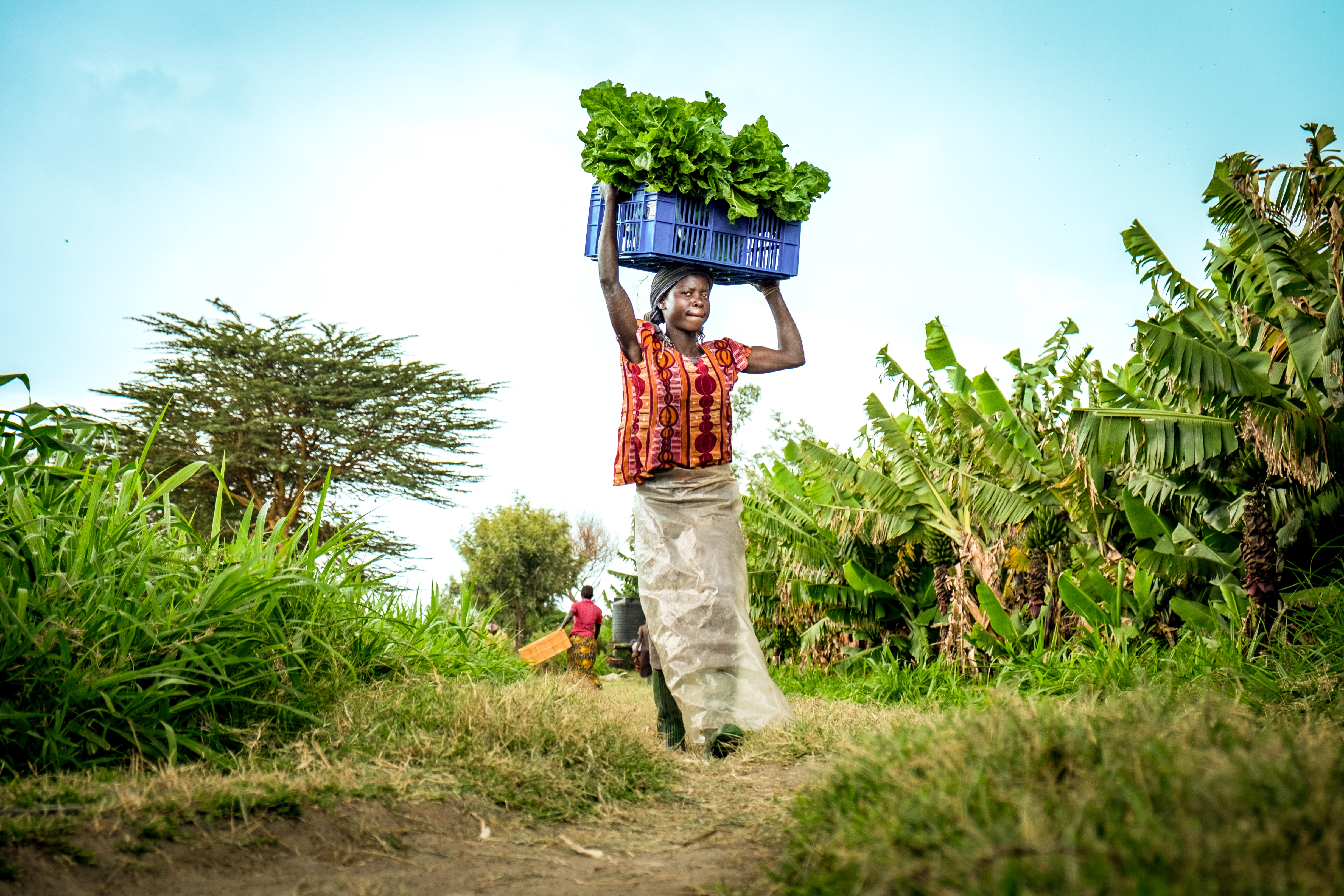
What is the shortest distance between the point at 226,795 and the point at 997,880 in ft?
7.15

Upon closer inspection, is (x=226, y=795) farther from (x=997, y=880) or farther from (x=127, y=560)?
(x=997, y=880)

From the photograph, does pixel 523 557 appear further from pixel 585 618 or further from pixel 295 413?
pixel 585 618

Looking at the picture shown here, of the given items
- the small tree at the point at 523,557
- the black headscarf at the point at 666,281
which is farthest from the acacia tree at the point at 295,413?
the black headscarf at the point at 666,281

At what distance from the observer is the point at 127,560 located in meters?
3.95

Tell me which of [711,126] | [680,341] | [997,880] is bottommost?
[997,880]

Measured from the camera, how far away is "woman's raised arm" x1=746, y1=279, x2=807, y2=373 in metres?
5.54

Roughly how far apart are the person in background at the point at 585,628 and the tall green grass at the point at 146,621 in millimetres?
8192

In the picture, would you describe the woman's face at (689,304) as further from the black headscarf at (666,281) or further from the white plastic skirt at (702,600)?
the white plastic skirt at (702,600)

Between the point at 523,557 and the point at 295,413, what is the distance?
891cm

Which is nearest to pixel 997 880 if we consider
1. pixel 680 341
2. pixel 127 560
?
pixel 127 560

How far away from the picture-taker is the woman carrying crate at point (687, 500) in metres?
4.94

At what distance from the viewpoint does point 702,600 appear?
5.02 metres

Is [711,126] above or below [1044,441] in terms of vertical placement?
above

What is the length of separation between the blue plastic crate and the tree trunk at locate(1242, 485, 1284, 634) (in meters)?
3.56
